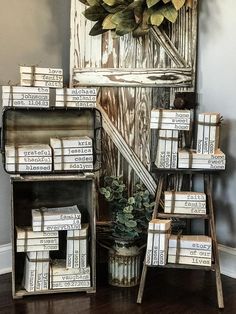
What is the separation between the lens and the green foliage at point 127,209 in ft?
9.30

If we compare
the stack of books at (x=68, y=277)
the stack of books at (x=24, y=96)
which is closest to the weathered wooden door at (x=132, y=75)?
the stack of books at (x=24, y=96)

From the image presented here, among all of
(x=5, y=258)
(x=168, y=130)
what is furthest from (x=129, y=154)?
(x=5, y=258)

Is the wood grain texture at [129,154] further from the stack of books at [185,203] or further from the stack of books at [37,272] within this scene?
the stack of books at [37,272]

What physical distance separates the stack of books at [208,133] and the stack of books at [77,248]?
81cm

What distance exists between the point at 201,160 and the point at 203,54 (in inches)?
31.9

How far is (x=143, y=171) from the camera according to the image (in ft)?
10.3

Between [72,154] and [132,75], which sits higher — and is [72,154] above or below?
below

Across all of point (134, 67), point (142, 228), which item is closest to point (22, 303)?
point (142, 228)

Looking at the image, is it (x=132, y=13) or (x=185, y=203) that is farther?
(x=132, y=13)

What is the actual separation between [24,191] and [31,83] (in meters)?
0.70

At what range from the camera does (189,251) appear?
2.57m

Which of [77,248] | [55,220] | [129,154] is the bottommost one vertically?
[77,248]

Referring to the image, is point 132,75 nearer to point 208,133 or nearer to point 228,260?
point 208,133

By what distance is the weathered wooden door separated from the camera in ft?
9.94
